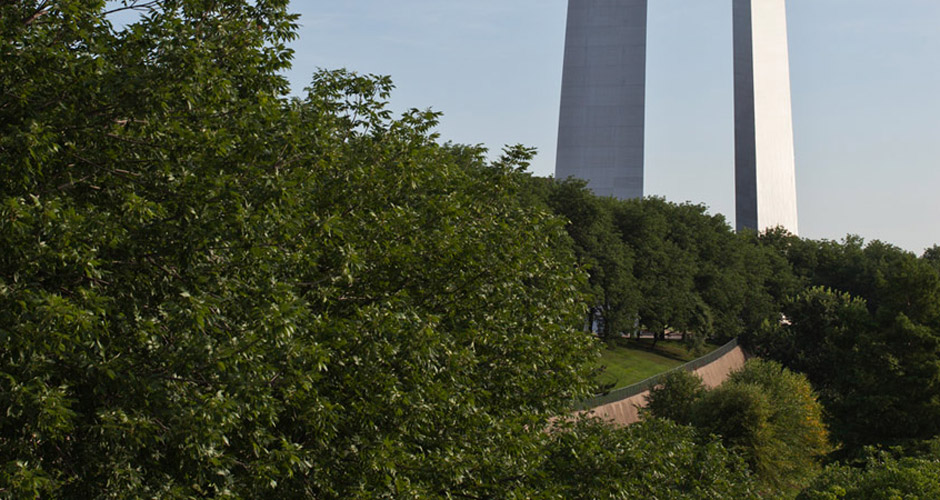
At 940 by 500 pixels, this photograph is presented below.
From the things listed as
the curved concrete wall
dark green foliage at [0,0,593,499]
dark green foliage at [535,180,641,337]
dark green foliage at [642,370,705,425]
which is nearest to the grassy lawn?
dark green foliage at [535,180,641,337]

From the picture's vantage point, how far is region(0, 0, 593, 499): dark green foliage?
10477 mm

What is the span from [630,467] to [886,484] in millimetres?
6926

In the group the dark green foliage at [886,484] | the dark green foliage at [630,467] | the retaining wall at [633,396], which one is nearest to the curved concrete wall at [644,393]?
the retaining wall at [633,396]

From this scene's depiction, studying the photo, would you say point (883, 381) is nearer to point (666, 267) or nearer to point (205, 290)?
point (666, 267)

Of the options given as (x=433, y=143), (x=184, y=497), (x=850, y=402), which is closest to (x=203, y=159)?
(x=184, y=497)

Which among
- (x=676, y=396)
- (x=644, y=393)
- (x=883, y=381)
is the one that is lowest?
(x=676, y=396)

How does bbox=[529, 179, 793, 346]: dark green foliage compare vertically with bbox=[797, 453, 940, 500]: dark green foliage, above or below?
above

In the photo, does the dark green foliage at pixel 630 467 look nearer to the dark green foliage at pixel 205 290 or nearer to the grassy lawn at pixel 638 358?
the dark green foliage at pixel 205 290

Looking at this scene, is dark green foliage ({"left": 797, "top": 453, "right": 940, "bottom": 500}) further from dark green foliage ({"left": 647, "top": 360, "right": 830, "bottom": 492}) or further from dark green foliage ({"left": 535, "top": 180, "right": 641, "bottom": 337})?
dark green foliage ({"left": 535, "top": 180, "right": 641, "bottom": 337})

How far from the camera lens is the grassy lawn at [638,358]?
63.5 meters

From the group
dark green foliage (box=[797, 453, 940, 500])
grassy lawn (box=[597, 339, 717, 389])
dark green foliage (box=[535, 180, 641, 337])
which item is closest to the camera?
dark green foliage (box=[797, 453, 940, 500])

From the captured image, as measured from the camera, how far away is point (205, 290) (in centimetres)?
1209

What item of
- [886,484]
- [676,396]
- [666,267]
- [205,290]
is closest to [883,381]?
[676,396]

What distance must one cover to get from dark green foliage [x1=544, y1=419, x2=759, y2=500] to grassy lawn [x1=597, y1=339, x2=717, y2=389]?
122 feet
